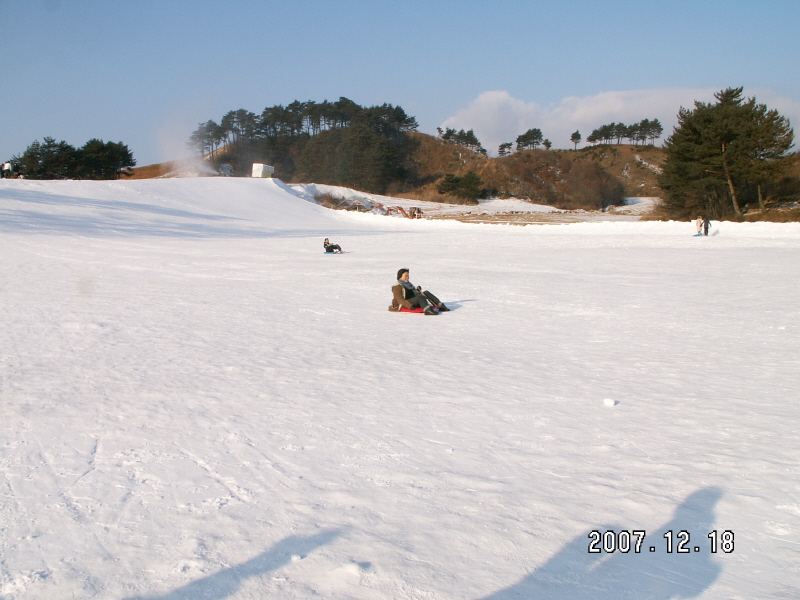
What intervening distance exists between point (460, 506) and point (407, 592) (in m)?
0.91

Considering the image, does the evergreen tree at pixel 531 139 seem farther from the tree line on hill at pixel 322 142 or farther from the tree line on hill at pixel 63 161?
the tree line on hill at pixel 63 161

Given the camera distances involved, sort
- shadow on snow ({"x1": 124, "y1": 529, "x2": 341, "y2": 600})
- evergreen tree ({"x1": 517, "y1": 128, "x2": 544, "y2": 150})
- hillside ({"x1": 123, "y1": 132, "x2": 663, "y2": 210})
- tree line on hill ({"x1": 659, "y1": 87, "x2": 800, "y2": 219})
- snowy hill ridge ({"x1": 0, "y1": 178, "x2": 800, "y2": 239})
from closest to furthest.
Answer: shadow on snow ({"x1": 124, "y1": 529, "x2": 341, "y2": 600})
snowy hill ridge ({"x1": 0, "y1": 178, "x2": 800, "y2": 239})
tree line on hill ({"x1": 659, "y1": 87, "x2": 800, "y2": 219})
hillside ({"x1": 123, "y1": 132, "x2": 663, "y2": 210})
evergreen tree ({"x1": 517, "y1": 128, "x2": 544, "y2": 150})

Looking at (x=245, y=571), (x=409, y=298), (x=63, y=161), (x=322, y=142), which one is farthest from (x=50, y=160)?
(x=245, y=571)

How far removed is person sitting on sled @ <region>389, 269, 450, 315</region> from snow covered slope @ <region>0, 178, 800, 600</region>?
26 centimetres

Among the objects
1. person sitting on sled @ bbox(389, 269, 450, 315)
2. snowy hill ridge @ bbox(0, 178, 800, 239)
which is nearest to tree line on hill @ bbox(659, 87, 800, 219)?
snowy hill ridge @ bbox(0, 178, 800, 239)

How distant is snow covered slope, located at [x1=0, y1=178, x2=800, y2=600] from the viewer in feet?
9.78

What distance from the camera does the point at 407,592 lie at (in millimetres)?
2768

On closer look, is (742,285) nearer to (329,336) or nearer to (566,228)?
(329,336)

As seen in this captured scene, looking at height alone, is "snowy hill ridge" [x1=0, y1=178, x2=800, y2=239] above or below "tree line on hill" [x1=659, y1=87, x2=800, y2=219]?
below

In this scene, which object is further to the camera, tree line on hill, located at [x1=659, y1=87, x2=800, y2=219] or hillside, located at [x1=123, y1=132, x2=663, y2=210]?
hillside, located at [x1=123, y1=132, x2=663, y2=210]

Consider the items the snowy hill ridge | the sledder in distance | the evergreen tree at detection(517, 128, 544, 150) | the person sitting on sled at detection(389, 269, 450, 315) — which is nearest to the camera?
the person sitting on sled at detection(389, 269, 450, 315)

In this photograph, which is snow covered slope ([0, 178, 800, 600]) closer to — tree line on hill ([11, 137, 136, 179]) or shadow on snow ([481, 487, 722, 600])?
shadow on snow ([481, 487, 722, 600])

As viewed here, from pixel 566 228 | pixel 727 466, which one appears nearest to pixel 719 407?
pixel 727 466

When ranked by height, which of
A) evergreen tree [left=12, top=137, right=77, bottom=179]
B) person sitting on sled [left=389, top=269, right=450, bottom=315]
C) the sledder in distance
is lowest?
person sitting on sled [left=389, top=269, right=450, bottom=315]
